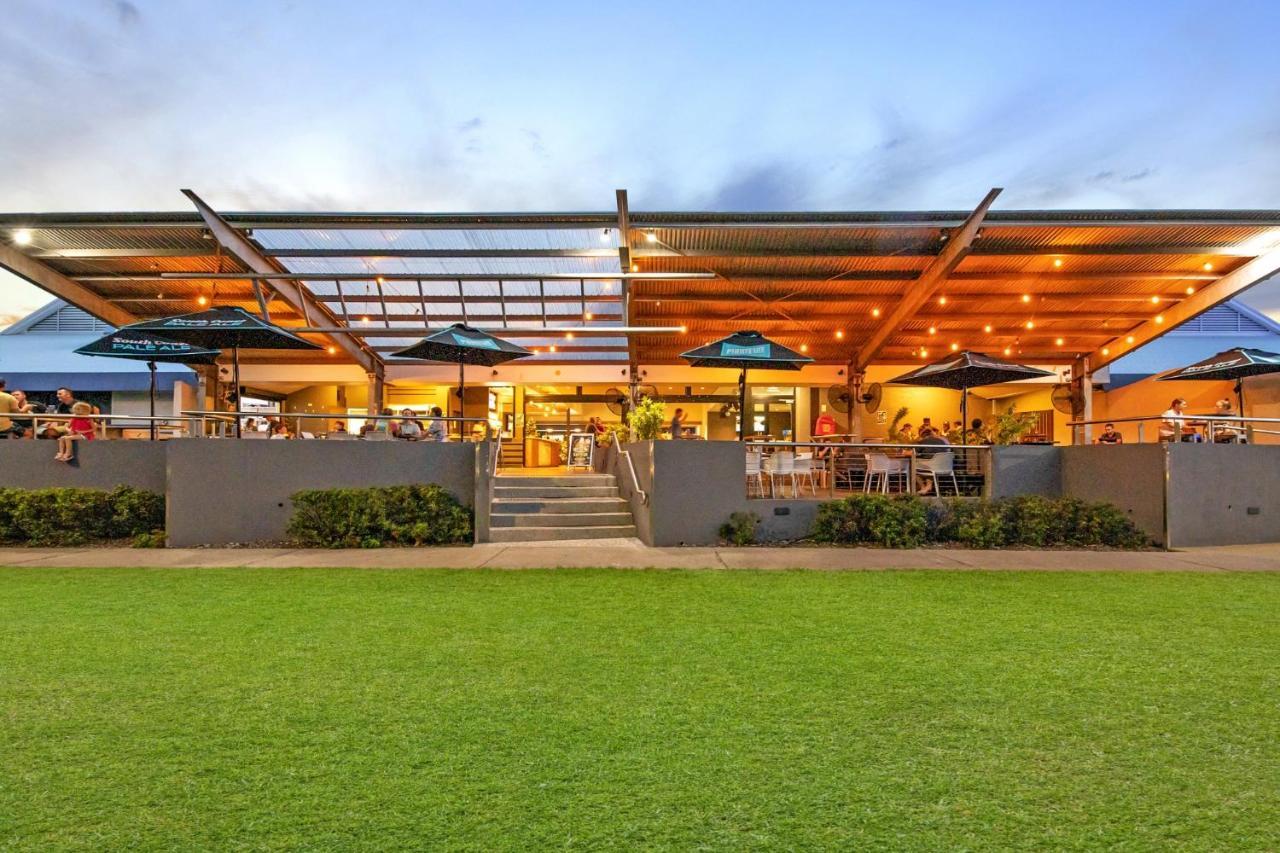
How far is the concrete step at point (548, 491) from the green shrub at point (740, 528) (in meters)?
2.72

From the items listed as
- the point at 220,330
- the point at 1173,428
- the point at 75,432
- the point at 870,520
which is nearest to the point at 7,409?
the point at 75,432

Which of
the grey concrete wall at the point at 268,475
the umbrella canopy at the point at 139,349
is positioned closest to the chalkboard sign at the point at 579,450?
the grey concrete wall at the point at 268,475

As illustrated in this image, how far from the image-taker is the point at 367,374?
68.2ft

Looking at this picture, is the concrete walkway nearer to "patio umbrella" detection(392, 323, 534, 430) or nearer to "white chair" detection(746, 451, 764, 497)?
"white chair" detection(746, 451, 764, 497)

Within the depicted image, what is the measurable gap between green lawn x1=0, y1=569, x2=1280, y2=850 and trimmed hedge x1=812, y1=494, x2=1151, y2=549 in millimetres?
3937

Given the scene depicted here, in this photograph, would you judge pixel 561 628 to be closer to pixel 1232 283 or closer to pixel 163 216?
pixel 163 216

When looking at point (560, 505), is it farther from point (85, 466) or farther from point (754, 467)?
point (85, 466)

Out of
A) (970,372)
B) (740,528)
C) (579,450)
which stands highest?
(970,372)

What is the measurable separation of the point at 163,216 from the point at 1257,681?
705 inches

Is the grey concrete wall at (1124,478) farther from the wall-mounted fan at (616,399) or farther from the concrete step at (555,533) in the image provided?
the wall-mounted fan at (616,399)

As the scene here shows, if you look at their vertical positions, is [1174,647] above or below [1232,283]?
below

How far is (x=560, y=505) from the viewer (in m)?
11.4

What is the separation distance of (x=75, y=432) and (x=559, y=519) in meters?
7.95

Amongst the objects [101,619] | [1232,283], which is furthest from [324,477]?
A: [1232,283]
